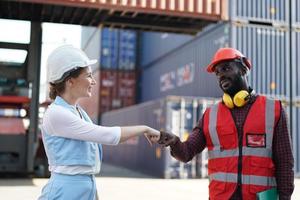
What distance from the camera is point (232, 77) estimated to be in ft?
8.86

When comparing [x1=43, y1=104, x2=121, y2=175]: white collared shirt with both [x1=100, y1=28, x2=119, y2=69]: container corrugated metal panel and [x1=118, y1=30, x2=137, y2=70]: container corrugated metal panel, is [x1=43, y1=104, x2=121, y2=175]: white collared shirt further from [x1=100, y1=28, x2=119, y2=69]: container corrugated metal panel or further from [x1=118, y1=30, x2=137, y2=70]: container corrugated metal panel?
[x1=118, y1=30, x2=137, y2=70]: container corrugated metal panel

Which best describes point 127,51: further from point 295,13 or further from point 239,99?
point 239,99

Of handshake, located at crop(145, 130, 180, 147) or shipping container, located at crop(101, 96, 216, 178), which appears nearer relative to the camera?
handshake, located at crop(145, 130, 180, 147)

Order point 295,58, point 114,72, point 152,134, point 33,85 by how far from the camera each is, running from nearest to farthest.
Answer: point 152,134
point 33,85
point 295,58
point 114,72

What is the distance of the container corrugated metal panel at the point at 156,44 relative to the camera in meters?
23.2

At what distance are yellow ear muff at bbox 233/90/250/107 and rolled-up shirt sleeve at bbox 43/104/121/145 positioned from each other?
71 centimetres

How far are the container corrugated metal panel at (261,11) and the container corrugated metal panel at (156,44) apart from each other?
491cm

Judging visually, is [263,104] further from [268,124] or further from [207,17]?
[207,17]

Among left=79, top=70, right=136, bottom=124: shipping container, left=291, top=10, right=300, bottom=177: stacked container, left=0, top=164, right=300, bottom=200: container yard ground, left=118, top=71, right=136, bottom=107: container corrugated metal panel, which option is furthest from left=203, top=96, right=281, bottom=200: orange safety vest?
left=118, top=71, right=136, bottom=107: container corrugated metal panel

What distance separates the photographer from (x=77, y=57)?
2387 millimetres

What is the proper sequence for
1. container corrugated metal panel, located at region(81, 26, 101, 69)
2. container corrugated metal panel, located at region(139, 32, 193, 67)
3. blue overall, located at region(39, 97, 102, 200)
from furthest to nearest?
container corrugated metal panel, located at region(81, 26, 101, 69) < container corrugated metal panel, located at region(139, 32, 193, 67) < blue overall, located at region(39, 97, 102, 200)

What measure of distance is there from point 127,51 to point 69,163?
95.5 feet

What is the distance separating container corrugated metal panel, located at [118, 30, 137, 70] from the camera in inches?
1217

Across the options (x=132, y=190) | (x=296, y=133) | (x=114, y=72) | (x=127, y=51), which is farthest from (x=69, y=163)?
(x=127, y=51)
